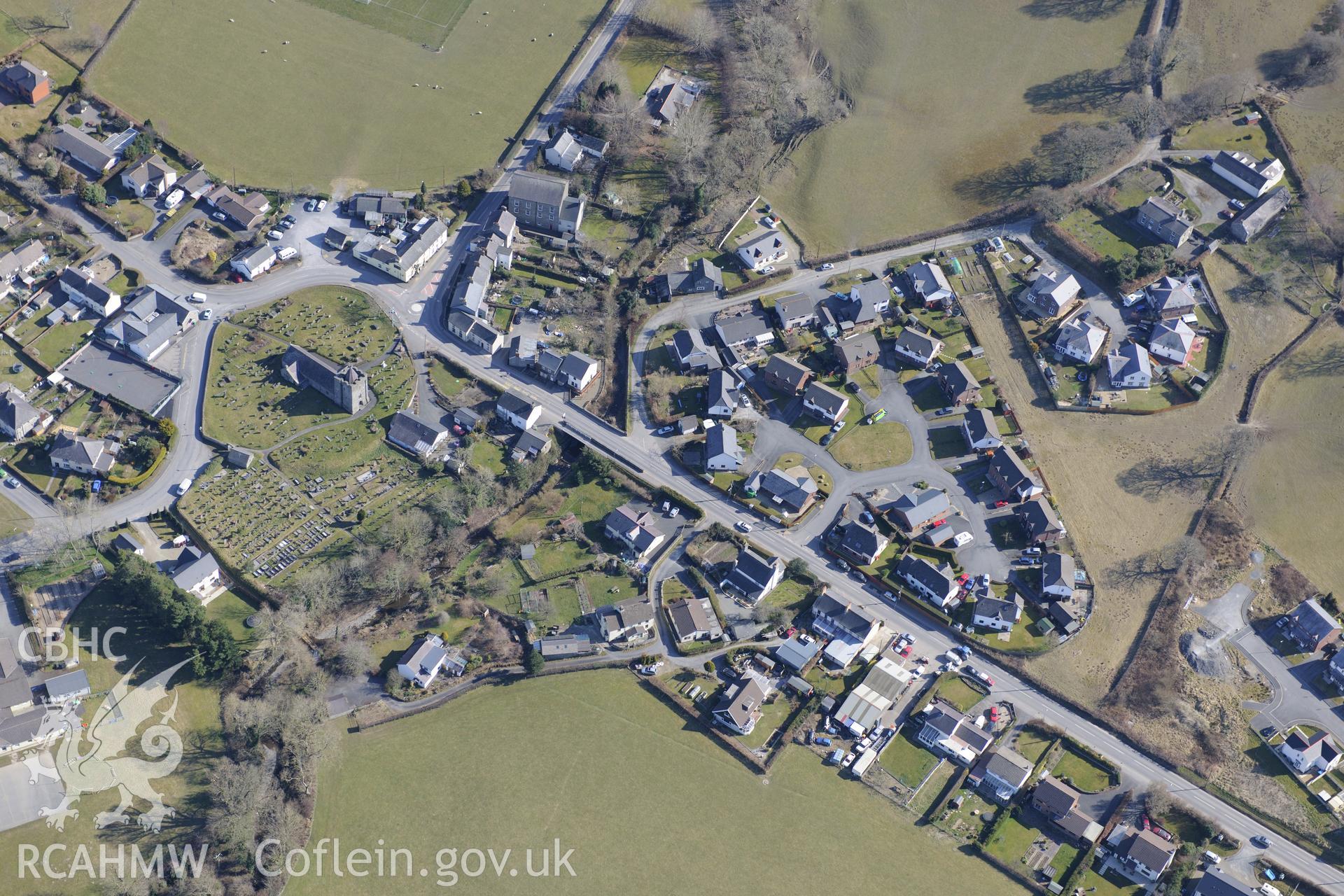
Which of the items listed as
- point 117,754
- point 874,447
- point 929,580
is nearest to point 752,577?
point 929,580

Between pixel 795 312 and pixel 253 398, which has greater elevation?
pixel 795 312

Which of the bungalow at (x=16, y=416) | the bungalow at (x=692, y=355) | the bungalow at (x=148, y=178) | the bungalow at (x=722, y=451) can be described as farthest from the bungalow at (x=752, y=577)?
the bungalow at (x=148, y=178)

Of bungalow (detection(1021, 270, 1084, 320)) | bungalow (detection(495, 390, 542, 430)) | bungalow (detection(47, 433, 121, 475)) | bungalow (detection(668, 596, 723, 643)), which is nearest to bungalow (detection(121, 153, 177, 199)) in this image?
bungalow (detection(47, 433, 121, 475))

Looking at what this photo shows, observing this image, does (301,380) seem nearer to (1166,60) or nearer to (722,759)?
(722,759)

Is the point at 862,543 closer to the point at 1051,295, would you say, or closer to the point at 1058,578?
the point at 1058,578

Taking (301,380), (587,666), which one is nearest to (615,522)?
(587,666)

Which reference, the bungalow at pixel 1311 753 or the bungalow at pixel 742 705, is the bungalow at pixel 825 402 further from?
the bungalow at pixel 1311 753

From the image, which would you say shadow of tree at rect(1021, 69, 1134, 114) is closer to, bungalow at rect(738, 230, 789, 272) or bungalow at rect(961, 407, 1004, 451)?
bungalow at rect(738, 230, 789, 272)
